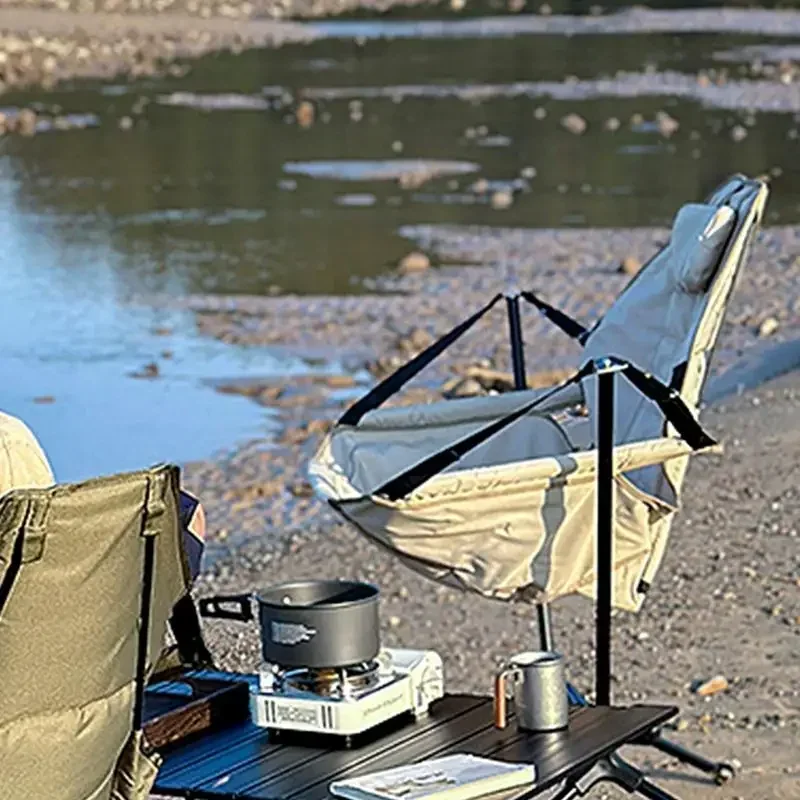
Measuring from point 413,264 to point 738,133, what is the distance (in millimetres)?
7793

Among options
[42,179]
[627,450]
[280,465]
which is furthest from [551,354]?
[42,179]

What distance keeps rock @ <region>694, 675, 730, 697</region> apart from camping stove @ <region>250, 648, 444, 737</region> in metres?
1.89

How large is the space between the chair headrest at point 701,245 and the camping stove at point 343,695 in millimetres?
1641

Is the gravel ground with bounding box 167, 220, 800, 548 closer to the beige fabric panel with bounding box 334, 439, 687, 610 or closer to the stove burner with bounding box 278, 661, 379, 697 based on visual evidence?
the beige fabric panel with bounding box 334, 439, 687, 610

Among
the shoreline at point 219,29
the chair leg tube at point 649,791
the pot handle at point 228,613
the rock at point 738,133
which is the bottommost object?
the chair leg tube at point 649,791

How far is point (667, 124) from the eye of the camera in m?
21.0

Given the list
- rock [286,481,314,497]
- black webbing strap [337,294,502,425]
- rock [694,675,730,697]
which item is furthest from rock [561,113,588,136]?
black webbing strap [337,294,502,425]

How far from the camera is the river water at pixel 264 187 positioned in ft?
33.7

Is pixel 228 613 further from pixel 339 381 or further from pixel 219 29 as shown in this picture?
pixel 219 29

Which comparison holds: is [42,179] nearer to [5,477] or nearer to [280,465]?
[280,465]

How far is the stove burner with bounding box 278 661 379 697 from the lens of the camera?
129 inches

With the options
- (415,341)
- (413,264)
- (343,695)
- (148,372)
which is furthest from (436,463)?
(413,264)

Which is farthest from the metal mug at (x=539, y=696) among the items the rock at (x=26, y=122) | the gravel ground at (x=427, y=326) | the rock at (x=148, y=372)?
the rock at (x=26, y=122)

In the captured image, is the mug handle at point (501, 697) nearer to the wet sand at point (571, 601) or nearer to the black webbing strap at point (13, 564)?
the black webbing strap at point (13, 564)
